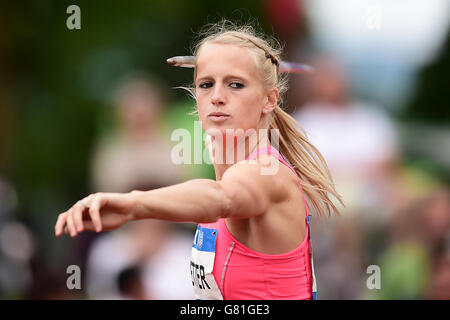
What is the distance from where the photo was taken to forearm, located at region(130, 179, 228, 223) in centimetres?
238

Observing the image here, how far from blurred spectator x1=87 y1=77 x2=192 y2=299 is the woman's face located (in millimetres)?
2211

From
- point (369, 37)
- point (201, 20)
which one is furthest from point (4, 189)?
point (369, 37)

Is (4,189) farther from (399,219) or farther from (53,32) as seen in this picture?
(399,219)

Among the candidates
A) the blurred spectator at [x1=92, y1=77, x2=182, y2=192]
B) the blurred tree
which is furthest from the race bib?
the blurred tree

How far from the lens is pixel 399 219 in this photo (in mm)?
5875

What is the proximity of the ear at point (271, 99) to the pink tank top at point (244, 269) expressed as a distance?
0.28 meters

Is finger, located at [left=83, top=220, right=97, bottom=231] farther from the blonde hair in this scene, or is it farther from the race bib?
the blonde hair

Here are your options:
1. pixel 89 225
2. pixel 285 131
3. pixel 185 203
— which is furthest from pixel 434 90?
pixel 89 225

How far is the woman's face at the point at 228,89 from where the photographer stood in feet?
10.2

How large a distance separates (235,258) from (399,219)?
324 centimetres

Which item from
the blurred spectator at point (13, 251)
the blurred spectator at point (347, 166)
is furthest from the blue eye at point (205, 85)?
the blurred spectator at point (13, 251)

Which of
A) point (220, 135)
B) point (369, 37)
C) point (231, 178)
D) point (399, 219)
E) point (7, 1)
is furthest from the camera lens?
point (7, 1)

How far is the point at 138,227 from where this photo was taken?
5.27 m

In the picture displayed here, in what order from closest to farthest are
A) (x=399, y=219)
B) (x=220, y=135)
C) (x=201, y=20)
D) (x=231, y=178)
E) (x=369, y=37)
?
(x=231, y=178) → (x=220, y=135) → (x=399, y=219) → (x=369, y=37) → (x=201, y=20)
